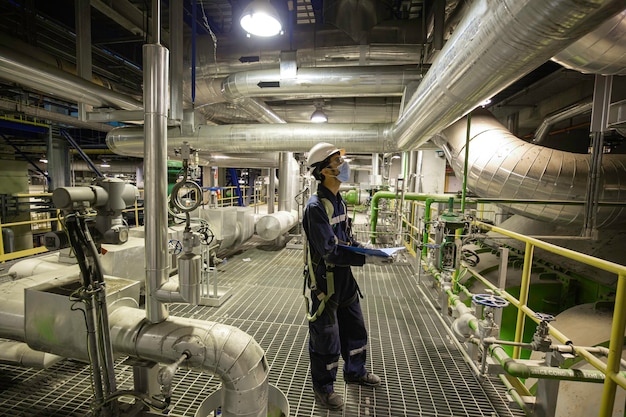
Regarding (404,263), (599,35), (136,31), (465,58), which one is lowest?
(404,263)

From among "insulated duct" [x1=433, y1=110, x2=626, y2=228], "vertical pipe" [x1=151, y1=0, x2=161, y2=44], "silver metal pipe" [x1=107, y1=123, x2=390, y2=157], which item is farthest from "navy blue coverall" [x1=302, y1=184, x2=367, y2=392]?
"silver metal pipe" [x1=107, y1=123, x2=390, y2=157]

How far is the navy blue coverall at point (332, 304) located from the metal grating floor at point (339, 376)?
244 millimetres

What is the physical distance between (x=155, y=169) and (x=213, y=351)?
39.3 inches

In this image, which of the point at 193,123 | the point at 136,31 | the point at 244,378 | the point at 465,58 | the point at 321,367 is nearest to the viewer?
the point at 244,378

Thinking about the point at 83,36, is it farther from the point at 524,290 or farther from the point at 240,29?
the point at 524,290

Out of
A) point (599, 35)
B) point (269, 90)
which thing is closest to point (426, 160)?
point (269, 90)

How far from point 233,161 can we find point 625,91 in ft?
23.3

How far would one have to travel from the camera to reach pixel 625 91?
9.74ft

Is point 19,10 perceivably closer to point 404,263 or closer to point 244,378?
point 244,378

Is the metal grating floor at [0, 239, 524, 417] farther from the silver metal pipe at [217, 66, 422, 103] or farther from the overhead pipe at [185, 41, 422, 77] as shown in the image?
the overhead pipe at [185, 41, 422, 77]

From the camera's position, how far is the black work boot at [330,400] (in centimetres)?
186

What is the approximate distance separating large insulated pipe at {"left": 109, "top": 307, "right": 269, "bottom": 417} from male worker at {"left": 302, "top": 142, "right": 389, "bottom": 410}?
46cm

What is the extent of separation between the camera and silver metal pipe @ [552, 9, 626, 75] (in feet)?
5.07

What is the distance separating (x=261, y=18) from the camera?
2.48 meters
